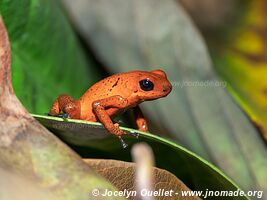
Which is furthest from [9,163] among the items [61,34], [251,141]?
[61,34]

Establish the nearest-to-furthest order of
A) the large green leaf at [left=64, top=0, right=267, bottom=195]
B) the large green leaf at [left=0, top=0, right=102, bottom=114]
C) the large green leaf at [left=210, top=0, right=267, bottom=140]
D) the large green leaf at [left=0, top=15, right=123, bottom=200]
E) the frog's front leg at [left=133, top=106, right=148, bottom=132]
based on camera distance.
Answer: the large green leaf at [left=0, top=15, right=123, bottom=200]
the large green leaf at [left=64, top=0, right=267, bottom=195]
the large green leaf at [left=0, top=0, right=102, bottom=114]
the frog's front leg at [left=133, top=106, right=148, bottom=132]
the large green leaf at [left=210, top=0, right=267, bottom=140]

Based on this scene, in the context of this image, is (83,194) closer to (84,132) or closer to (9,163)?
(9,163)

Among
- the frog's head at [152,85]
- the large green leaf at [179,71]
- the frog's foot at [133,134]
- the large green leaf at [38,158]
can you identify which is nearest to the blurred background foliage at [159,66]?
the large green leaf at [179,71]

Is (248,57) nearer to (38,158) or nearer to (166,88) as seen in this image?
(166,88)

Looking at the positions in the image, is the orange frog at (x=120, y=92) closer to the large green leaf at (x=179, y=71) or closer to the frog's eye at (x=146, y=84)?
the frog's eye at (x=146, y=84)

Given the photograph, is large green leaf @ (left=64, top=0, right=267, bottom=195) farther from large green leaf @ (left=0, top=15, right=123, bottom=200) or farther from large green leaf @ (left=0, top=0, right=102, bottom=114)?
large green leaf @ (left=0, top=15, right=123, bottom=200)

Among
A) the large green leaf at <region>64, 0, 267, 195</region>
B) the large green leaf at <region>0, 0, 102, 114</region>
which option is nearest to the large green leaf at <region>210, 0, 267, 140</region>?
the large green leaf at <region>64, 0, 267, 195</region>

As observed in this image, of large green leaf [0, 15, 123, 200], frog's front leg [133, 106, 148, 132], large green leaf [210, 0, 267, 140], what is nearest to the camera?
large green leaf [0, 15, 123, 200]
